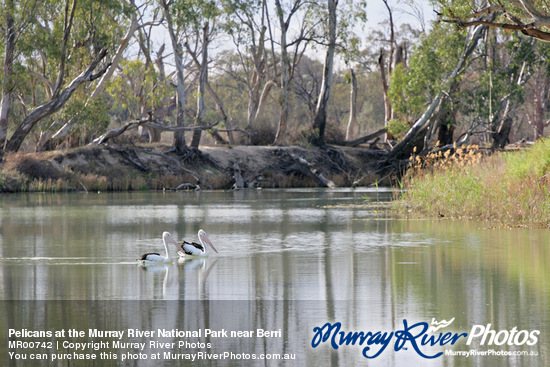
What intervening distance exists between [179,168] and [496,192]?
74.4 feet

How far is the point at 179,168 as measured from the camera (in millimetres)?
37562

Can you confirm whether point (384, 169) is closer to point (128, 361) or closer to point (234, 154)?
point (234, 154)

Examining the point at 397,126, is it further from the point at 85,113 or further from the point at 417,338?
the point at 417,338

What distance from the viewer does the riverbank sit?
34.1 m

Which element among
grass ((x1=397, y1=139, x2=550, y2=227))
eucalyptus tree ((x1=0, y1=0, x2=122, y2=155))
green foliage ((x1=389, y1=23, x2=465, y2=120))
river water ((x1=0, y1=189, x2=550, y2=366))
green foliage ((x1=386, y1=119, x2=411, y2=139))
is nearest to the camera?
river water ((x1=0, y1=189, x2=550, y2=366))

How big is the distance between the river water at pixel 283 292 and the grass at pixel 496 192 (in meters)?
0.56

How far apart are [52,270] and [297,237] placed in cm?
528

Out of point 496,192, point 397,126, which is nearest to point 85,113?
point 397,126

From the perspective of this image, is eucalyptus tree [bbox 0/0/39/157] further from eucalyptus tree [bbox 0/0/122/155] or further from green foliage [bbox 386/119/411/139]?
green foliage [bbox 386/119/411/139]

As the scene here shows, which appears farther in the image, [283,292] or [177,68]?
[177,68]

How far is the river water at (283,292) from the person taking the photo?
637 centimetres

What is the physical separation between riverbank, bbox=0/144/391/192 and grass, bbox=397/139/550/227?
1633 cm

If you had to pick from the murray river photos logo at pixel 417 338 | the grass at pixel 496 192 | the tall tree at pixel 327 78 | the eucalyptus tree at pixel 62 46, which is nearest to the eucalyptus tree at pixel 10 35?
the eucalyptus tree at pixel 62 46

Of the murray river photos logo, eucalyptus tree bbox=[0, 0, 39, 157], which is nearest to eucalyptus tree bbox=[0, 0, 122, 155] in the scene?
eucalyptus tree bbox=[0, 0, 39, 157]
